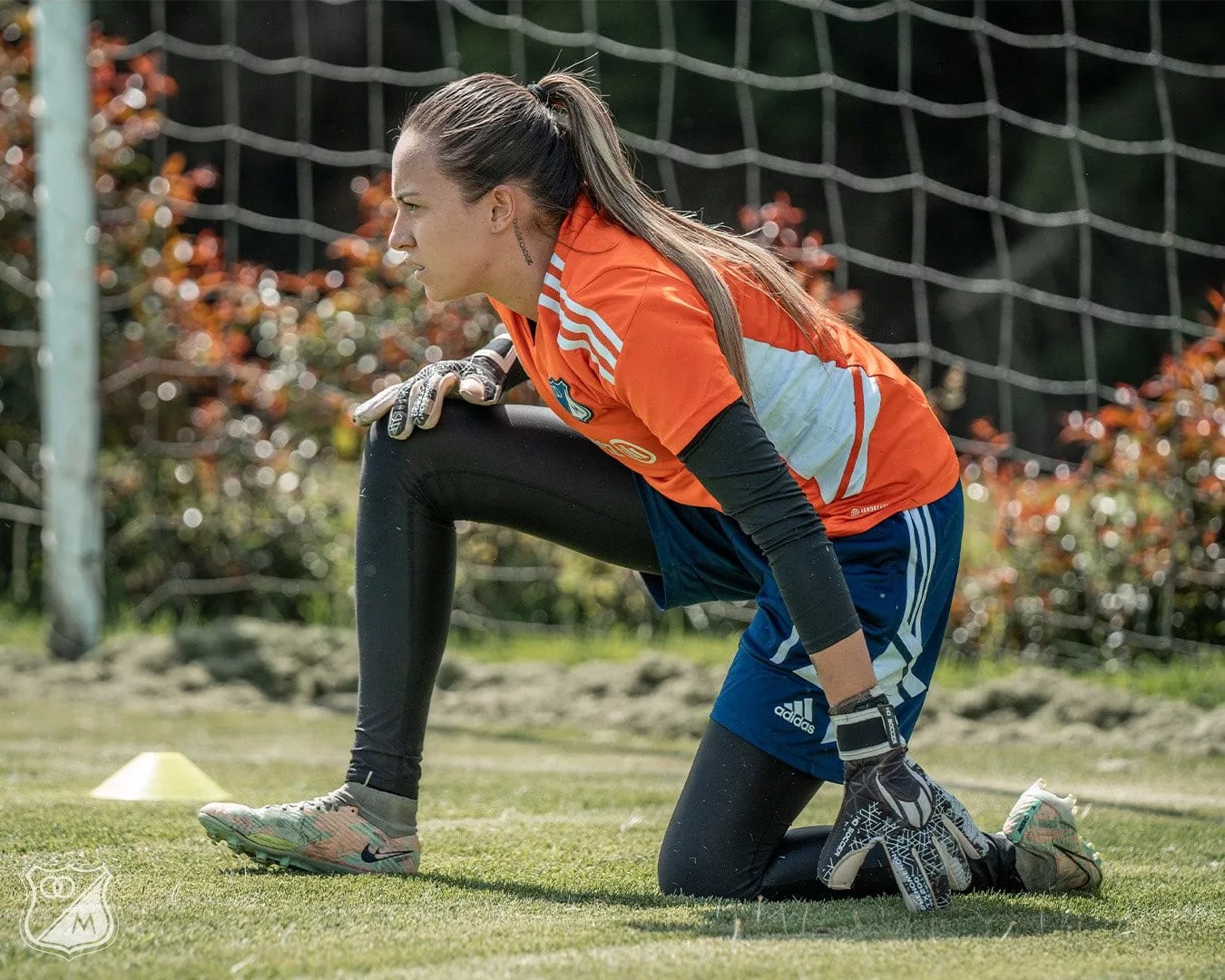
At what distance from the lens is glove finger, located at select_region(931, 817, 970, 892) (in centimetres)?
197

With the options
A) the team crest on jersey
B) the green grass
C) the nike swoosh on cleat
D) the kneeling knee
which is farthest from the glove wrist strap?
the nike swoosh on cleat

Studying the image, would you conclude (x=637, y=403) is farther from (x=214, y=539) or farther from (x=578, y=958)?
(x=214, y=539)

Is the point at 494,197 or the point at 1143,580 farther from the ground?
the point at 494,197

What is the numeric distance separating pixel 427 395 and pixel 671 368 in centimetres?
53

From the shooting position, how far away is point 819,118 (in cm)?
1114

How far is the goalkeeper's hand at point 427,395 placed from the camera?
7.89 feet

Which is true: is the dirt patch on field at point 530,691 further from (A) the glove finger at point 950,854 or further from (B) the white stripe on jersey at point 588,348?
(B) the white stripe on jersey at point 588,348

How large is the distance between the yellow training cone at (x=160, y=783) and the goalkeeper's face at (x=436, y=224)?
3.71 ft

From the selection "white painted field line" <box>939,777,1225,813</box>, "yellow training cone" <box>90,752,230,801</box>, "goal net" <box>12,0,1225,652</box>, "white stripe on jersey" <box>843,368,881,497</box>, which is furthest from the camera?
"goal net" <box>12,0,1225,652</box>

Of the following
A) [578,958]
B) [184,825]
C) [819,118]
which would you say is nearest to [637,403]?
[578,958]

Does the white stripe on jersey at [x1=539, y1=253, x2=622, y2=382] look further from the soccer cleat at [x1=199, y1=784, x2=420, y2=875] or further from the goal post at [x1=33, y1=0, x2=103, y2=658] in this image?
the goal post at [x1=33, y1=0, x2=103, y2=658]

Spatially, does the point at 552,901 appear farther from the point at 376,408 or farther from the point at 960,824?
the point at 376,408

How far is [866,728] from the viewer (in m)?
1.97

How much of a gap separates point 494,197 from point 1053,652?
2.96 m
